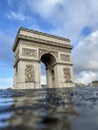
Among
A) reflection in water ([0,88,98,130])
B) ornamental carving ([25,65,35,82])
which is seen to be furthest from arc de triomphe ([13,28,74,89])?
reflection in water ([0,88,98,130])

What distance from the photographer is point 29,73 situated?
2583 centimetres

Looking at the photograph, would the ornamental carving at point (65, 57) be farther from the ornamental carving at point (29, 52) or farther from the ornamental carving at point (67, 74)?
the ornamental carving at point (29, 52)

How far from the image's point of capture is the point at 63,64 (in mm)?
30109

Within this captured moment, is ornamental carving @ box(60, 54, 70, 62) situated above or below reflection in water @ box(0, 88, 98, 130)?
above

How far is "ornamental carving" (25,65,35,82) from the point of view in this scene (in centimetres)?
2541

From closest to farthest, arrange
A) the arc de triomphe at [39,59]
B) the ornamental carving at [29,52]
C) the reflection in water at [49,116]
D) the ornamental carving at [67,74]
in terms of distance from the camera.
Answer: the reflection in water at [49,116] → the arc de triomphe at [39,59] → the ornamental carving at [29,52] → the ornamental carving at [67,74]

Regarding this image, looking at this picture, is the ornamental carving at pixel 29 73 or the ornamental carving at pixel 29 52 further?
the ornamental carving at pixel 29 52

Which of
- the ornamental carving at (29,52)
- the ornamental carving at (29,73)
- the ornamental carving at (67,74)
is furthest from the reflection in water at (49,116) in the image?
the ornamental carving at (67,74)

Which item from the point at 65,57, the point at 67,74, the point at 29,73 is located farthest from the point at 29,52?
the point at 67,74

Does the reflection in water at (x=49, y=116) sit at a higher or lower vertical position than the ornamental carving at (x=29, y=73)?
lower

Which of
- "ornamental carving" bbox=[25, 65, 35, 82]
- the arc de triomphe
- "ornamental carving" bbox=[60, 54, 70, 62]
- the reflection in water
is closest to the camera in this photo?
the reflection in water

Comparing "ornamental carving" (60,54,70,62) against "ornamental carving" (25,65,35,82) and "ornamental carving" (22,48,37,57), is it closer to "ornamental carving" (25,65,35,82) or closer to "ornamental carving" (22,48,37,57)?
"ornamental carving" (22,48,37,57)

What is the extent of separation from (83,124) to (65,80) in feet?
90.2

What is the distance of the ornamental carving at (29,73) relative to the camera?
83.4 feet
